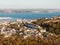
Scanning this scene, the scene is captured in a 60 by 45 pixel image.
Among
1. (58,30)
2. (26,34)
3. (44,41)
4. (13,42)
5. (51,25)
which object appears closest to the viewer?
(13,42)

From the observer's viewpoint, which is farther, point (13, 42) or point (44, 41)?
point (44, 41)

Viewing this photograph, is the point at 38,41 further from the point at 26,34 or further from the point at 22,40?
the point at 26,34

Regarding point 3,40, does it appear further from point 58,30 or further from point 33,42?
point 58,30

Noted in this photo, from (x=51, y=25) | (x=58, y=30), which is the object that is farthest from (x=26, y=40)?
(x=51, y=25)

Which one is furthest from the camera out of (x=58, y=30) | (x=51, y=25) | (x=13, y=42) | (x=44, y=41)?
(x=51, y=25)

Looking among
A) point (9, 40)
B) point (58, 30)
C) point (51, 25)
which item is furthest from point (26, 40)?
point (51, 25)

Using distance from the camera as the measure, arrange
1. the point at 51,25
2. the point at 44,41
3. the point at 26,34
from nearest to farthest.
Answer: the point at 44,41, the point at 26,34, the point at 51,25

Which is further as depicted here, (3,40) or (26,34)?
(26,34)

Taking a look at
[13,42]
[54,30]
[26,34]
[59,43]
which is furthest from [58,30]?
[13,42]

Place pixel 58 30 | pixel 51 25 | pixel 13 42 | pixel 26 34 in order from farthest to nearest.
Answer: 1. pixel 51 25
2. pixel 58 30
3. pixel 26 34
4. pixel 13 42
